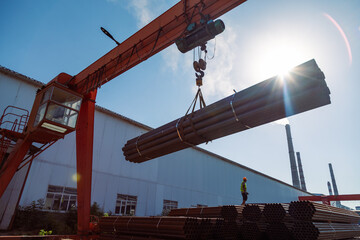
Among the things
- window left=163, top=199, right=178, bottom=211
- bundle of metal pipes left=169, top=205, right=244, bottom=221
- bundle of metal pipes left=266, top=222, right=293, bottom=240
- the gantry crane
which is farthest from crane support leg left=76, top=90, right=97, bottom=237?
window left=163, top=199, right=178, bottom=211

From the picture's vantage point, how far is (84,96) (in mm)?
8047

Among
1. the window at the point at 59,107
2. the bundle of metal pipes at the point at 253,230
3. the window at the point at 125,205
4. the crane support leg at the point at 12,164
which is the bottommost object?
the bundle of metal pipes at the point at 253,230

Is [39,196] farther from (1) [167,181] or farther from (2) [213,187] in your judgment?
(2) [213,187]

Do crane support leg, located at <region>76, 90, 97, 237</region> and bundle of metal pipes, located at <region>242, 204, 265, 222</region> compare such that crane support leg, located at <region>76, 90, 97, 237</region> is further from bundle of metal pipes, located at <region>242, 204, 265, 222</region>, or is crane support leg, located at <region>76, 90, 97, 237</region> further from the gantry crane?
bundle of metal pipes, located at <region>242, 204, 265, 222</region>

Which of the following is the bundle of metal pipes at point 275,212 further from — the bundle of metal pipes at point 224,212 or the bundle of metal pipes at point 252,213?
the bundle of metal pipes at point 224,212

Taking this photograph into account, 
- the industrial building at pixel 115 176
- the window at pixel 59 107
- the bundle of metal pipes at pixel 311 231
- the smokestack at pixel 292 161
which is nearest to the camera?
the bundle of metal pipes at pixel 311 231

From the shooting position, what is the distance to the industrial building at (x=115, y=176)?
11.3 m

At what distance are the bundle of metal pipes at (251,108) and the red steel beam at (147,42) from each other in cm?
211

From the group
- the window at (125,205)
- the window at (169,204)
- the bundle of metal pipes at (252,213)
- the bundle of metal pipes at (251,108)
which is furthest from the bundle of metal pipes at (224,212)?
the window at (169,204)

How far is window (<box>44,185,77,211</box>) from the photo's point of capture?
1162 cm

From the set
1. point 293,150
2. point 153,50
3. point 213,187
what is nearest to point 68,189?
point 153,50

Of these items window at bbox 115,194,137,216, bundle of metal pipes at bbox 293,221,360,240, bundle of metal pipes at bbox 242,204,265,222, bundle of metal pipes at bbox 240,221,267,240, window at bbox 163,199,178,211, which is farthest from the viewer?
window at bbox 163,199,178,211

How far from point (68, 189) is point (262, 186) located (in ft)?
82.6

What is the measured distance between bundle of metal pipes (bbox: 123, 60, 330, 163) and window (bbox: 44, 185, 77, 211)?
8.73 m
